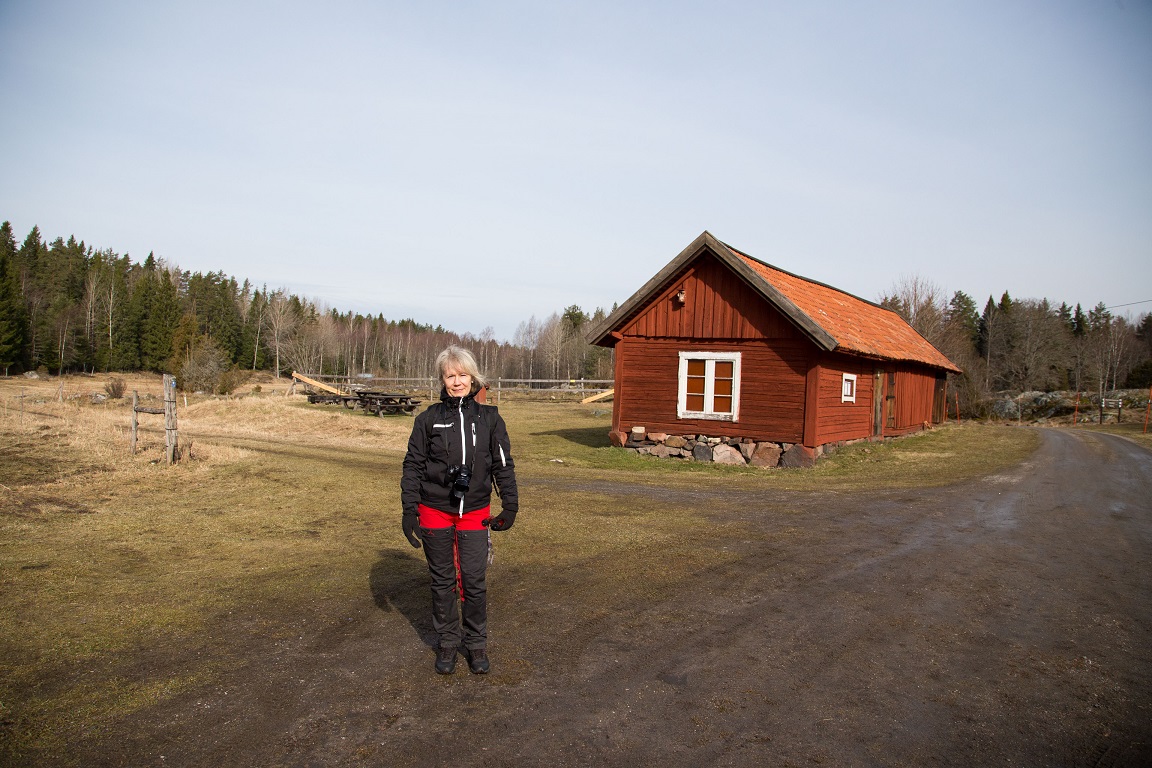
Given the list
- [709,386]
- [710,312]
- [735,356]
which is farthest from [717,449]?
[710,312]

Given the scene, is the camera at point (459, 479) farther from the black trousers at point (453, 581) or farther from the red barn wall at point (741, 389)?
the red barn wall at point (741, 389)

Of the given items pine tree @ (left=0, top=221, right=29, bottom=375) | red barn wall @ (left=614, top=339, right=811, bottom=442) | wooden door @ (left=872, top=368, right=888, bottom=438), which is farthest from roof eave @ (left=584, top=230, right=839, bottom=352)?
pine tree @ (left=0, top=221, right=29, bottom=375)

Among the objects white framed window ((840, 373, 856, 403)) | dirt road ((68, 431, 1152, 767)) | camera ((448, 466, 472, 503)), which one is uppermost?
white framed window ((840, 373, 856, 403))

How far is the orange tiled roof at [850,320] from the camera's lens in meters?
17.2

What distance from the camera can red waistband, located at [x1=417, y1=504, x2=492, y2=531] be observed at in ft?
15.1

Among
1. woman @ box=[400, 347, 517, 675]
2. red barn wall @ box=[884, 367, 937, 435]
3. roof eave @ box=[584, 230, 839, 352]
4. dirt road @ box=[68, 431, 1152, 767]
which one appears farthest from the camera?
red barn wall @ box=[884, 367, 937, 435]

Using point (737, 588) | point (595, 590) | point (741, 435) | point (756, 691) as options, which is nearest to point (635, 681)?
point (756, 691)

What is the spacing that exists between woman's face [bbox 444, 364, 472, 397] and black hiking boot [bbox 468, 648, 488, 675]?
168 cm

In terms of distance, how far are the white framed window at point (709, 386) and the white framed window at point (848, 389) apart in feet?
10.5

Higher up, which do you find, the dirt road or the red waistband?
the red waistband

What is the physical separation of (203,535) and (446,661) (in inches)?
208

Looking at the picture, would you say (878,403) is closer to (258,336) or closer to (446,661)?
(446,661)

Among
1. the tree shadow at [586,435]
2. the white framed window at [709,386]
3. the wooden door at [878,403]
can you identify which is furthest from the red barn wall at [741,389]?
the wooden door at [878,403]

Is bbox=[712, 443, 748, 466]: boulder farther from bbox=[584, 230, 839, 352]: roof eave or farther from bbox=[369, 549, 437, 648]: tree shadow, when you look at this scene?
bbox=[369, 549, 437, 648]: tree shadow
